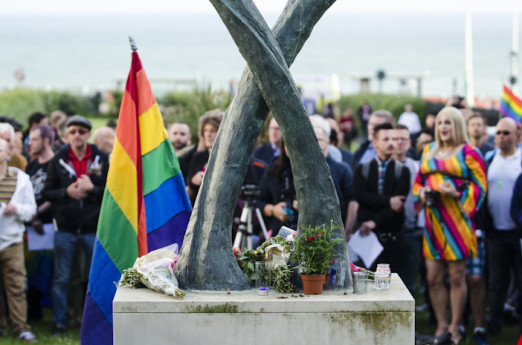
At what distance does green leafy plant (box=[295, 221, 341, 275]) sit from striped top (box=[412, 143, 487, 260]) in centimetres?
321

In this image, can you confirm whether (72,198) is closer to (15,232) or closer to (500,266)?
(15,232)

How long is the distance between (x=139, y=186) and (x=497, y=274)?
3.63m

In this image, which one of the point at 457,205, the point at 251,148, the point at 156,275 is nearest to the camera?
the point at 156,275

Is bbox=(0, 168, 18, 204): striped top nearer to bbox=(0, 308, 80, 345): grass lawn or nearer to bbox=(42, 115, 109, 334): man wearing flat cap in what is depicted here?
bbox=(42, 115, 109, 334): man wearing flat cap

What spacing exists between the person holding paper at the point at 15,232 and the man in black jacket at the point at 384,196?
308 centimetres

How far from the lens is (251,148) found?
196 inches

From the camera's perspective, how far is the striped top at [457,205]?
7.66 metres

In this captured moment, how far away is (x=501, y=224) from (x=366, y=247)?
51.8 inches

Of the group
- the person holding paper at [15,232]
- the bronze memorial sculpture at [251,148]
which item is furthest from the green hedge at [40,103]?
the bronze memorial sculpture at [251,148]

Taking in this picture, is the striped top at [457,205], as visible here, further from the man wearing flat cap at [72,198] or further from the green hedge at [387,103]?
the green hedge at [387,103]

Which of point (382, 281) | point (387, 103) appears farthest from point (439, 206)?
point (387, 103)

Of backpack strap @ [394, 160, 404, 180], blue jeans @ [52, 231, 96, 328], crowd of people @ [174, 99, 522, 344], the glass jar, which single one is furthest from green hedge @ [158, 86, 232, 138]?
the glass jar

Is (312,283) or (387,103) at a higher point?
(387,103)

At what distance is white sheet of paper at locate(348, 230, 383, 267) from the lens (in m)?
7.69
